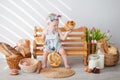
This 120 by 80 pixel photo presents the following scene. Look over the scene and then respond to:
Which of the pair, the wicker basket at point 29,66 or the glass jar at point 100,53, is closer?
the wicker basket at point 29,66

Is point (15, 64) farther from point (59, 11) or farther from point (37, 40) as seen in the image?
point (59, 11)

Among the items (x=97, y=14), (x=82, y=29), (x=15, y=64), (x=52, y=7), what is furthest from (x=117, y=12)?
(x=15, y=64)

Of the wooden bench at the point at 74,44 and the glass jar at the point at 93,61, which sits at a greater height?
the wooden bench at the point at 74,44

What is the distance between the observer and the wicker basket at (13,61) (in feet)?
6.59

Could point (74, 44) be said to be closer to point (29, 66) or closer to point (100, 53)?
point (100, 53)

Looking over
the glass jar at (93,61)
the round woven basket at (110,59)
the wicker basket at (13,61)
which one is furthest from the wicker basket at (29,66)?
the round woven basket at (110,59)

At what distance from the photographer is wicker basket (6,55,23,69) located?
201cm

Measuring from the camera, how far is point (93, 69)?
2014mm

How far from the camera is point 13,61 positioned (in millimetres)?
2021

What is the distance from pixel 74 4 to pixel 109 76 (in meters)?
0.71

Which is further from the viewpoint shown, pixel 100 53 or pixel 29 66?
pixel 100 53

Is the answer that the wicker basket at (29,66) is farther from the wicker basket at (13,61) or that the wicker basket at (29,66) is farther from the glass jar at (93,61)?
the glass jar at (93,61)

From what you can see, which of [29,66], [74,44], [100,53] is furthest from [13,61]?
[100,53]

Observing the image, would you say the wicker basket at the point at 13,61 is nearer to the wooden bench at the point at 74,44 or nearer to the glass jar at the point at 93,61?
the wooden bench at the point at 74,44
